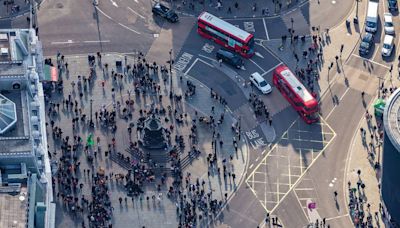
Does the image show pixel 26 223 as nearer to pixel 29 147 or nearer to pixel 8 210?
pixel 8 210

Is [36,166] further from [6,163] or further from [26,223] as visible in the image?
[26,223]

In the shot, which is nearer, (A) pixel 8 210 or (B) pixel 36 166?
(A) pixel 8 210

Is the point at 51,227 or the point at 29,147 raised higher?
the point at 29,147

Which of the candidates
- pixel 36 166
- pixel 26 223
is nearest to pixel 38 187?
pixel 36 166

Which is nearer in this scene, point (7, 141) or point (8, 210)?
point (8, 210)

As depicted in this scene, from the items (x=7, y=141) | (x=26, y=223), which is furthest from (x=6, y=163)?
(x=26, y=223)

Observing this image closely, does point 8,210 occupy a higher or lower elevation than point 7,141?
lower
